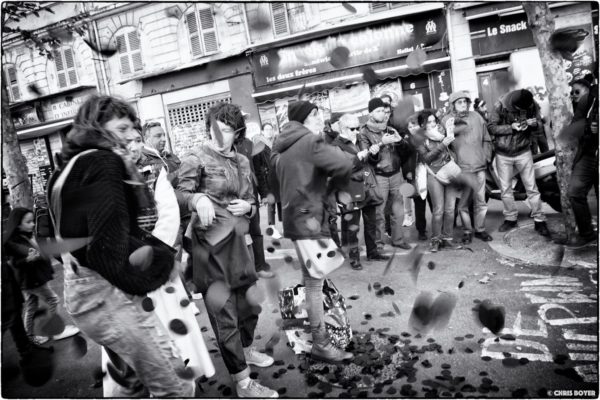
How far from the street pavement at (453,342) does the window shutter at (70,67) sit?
14186mm

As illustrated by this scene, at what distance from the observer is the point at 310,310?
2896 mm

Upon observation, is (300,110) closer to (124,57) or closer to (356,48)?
(356,48)

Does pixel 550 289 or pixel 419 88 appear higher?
pixel 419 88

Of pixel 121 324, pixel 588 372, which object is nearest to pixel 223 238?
pixel 121 324

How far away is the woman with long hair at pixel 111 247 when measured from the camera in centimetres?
164

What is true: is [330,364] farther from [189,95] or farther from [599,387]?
[189,95]

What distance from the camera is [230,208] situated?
2676 mm

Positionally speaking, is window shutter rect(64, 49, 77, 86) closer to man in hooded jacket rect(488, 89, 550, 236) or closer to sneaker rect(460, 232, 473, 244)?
man in hooded jacket rect(488, 89, 550, 236)

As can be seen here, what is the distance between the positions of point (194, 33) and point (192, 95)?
2.03 meters

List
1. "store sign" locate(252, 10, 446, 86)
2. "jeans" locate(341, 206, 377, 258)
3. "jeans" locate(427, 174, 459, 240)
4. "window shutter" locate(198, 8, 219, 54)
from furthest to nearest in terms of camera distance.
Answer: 1. "window shutter" locate(198, 8, 219, 54)
2. "store sign" locate(252, 10, 446, 86)
3. "jeans" locate(427, 174, 459, 240)
4. "jeans" locate(341, 206, 377, 258)

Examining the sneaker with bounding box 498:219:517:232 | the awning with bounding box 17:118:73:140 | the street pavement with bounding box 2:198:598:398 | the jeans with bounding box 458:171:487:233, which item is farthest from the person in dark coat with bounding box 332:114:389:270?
the awning with bounding box 17:118:73:140

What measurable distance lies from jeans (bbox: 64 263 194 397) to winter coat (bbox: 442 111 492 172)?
174 inches

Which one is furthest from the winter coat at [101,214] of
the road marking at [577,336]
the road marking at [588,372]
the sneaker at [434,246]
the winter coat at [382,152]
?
the sneaker at [434,246]

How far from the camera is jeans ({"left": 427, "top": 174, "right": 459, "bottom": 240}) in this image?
507 centimetres
